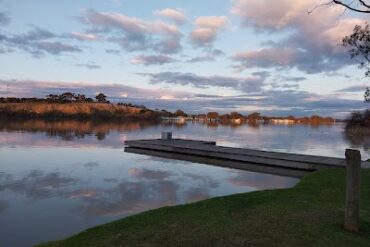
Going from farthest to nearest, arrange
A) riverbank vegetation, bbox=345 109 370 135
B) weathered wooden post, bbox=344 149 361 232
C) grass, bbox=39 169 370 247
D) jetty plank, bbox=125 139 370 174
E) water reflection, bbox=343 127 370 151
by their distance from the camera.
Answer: riverbank vegetation, bbox=345 109 370 135 < water reflection, bbox=343 127 370 151 < jetty plank, bbox=125 139 370 174 < weathered wooden post, bbox=344 149 361 232 < grass, bbox=39 169 370 247

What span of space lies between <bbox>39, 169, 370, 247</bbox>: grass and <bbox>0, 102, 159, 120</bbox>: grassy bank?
152 meters

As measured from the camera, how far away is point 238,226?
735 centimetres

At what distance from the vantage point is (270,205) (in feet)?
29.5

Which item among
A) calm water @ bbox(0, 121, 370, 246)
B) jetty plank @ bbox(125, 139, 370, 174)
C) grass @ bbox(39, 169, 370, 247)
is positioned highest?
grass @ bbox(39, 169, 370, 247)

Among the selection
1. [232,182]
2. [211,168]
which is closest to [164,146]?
[211,168]

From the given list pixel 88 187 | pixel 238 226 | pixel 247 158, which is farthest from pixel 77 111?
pixel 238 226

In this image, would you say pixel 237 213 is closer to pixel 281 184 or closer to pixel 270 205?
pixel 270 205

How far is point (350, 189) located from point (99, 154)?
21.7 meters

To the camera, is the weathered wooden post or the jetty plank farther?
the jetty plank

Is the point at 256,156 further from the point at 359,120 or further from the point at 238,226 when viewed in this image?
the point at 359,120

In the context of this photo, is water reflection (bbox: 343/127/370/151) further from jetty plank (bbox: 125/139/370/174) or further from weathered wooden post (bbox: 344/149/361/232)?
weathered wooden post (bbox: 344/149/361/232)

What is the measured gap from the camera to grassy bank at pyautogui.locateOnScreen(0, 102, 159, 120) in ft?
521

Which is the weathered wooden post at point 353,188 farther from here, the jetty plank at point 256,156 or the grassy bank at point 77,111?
the grassy bank at point 77,111

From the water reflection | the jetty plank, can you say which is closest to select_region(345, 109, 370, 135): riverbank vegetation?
the water reflection
